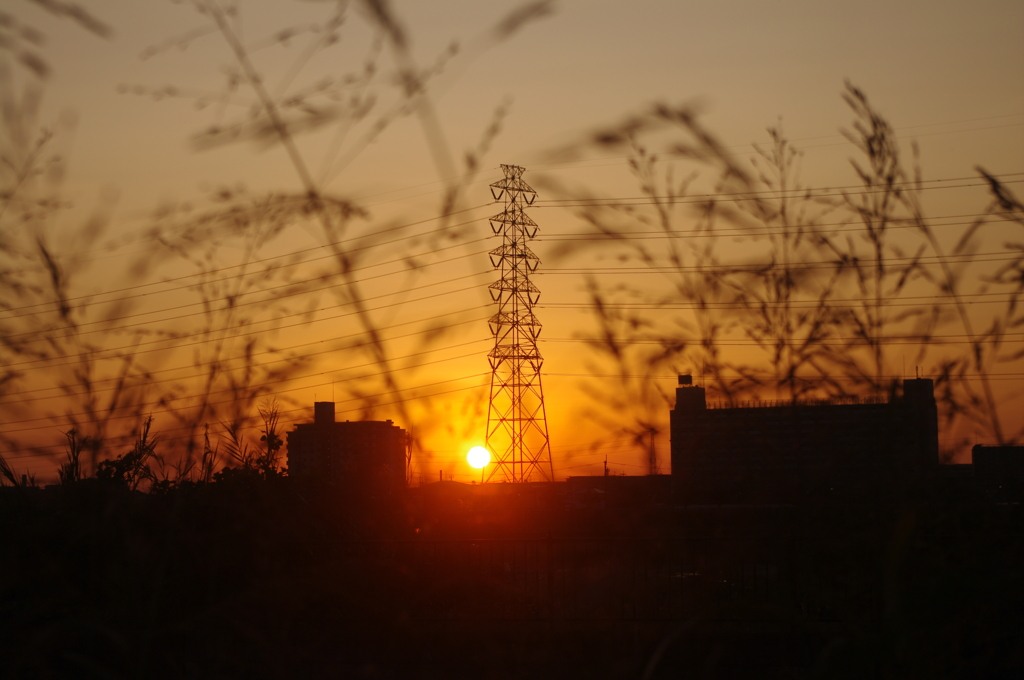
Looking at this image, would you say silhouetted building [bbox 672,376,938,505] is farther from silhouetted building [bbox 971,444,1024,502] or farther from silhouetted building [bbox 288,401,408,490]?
silhouetted building [bbox 288,401,408,490]

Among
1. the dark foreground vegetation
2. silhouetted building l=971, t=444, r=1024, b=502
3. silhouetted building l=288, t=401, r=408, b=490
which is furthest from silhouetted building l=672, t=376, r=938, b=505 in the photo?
silhouetted building l=288, t=401, r=408, b=490

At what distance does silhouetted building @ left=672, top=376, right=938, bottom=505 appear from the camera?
2.62 meters

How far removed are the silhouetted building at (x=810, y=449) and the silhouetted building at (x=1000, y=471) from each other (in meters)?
0.39

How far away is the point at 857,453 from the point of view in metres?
2.57

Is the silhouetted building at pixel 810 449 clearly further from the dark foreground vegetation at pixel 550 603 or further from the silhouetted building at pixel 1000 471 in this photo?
the silhouetted building at pixel 1000 471

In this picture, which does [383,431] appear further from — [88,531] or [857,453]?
[857,453]

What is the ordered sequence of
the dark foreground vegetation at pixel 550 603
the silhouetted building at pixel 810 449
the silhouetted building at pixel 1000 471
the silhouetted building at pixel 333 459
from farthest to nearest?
the silhouetted building at pixel 333 459 → the silhouetted building at pixel 1000 471 → the silhouetted building at pixel 810 449 → the dark foreground vegetation at pixel 550 603

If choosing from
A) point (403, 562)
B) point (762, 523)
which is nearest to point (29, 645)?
point (762, 523)

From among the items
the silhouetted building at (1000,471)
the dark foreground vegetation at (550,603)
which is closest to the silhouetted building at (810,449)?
the dark foreground vegetation at (550,603)

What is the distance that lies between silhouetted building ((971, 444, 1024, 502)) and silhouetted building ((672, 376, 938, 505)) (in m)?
0.39

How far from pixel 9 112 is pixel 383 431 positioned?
231cm

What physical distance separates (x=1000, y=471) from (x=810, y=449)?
103 cm

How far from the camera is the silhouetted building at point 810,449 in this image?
2.62 m

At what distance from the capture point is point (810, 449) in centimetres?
274
